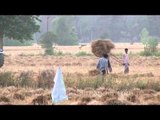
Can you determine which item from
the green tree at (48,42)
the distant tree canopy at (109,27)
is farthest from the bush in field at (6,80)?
the distant tree canopy at (109,27)

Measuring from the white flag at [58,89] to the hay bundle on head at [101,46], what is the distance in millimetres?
9405

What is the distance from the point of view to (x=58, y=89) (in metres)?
9.49

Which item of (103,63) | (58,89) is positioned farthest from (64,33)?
(58,89)

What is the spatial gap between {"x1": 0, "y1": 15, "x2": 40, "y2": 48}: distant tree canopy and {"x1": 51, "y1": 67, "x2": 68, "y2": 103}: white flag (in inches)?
379

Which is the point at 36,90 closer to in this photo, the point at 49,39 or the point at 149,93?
the point at 149,93

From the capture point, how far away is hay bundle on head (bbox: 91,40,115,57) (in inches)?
740

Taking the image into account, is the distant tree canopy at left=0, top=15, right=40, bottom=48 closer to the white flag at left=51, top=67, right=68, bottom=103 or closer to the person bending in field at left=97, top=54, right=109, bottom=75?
the person bending in field at left=97, top=54, right=109, bottom=75

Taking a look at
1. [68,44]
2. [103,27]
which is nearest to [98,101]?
[68,44]

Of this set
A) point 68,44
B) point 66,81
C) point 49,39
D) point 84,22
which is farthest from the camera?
point 84,22

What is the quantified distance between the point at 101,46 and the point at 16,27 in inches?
189
